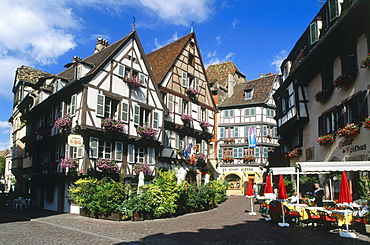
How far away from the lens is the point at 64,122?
821 inches

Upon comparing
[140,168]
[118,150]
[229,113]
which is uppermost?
[229,113]

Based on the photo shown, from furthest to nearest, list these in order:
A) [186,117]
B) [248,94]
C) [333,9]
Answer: [248,94] < [186,117] < [333,9]

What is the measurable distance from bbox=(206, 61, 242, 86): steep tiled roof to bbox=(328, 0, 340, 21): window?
97.0ft

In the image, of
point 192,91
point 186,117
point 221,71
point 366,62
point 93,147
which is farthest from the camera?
point 221,71

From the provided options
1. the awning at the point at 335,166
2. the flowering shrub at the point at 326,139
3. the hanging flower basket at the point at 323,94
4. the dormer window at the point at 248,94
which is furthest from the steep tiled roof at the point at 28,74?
the awning at the point at 335,166

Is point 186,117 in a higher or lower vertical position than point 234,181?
higher

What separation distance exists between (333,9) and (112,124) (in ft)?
45.1

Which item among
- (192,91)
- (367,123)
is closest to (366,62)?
(367,123)

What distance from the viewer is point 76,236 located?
1155cm

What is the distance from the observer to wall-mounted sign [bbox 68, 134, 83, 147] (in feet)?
61.1

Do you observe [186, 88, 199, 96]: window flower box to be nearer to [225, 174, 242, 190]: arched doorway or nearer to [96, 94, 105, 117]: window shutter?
[96, 94, 105, 117]: window shutter

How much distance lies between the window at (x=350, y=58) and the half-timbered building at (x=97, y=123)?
12448 mm

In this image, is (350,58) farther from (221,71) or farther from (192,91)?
(221,71)

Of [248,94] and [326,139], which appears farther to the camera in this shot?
[248,94]
